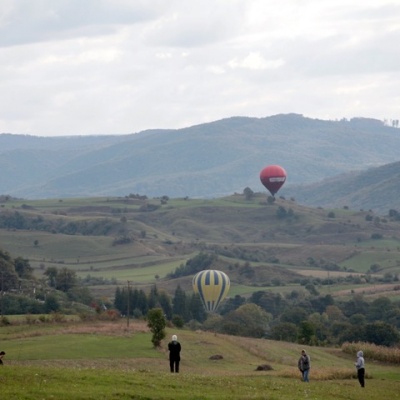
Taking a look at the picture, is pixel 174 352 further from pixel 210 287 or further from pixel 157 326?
pixel 210 287

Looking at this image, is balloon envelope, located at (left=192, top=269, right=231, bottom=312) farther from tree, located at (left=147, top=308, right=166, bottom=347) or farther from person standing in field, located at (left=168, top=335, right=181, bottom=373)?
person standing in field, located at (left=168, top=335, right=181, bottom=373)

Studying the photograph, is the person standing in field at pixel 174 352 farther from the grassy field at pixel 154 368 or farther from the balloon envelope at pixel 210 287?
the balloon envelope at pixel 210 287

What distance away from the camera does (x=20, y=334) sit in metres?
57.7

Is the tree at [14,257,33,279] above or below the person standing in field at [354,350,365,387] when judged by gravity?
above

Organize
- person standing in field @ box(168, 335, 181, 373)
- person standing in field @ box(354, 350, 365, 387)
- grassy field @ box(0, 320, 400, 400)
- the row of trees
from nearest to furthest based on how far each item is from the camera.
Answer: grassy field @ box(0, 320, 400, 400)
person standing in field @ box(168, 335, 181, 373)
person standing in field @ box(354, 350, 365, 387)
the row of trees

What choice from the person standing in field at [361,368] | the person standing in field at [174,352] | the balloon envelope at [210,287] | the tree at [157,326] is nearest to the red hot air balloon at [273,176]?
the balloon envelope at [210,287]

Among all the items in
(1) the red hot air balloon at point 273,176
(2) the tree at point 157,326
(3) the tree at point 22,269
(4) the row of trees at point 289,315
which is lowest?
(4) the row of trees at point 289,315

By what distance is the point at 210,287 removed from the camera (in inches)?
4601

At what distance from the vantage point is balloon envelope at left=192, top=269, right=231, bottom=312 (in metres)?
116

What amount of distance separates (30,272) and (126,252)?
A: 68.5m

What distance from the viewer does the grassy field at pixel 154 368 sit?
A: 95.7 feet

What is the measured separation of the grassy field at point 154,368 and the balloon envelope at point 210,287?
48.0m

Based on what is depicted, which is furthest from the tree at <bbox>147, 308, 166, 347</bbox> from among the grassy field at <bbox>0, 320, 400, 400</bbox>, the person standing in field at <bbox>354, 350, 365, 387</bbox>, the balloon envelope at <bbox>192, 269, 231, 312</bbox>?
the balloon envelope at <bbox>192, 269, 231, 312</bbox>

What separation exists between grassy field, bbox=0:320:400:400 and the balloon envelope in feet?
157
